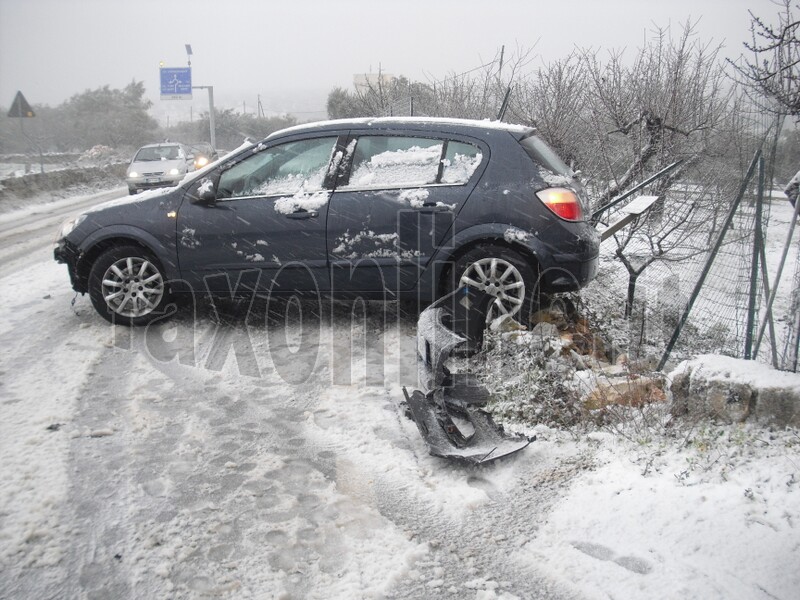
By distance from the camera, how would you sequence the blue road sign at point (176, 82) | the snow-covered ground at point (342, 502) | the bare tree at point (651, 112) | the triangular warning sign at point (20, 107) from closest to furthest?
1. the snow-covered ground at point (342, 502)
2. the bare tree at point (651, 112)
3. the triangular warning sign at point (20, 107)
4. the blue road sign at point (176, 82)

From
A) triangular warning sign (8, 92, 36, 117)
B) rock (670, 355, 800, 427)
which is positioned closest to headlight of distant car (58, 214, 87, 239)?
rock (670, 355, 800, 427)

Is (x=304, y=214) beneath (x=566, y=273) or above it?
above

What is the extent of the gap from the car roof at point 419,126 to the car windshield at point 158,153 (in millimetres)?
14168

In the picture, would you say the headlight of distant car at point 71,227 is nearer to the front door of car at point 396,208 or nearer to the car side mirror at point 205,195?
the car side mirror at point 205,195

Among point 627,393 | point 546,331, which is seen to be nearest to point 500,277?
point 546,331

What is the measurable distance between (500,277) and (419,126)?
1.42 metres

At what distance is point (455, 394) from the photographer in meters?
3.87

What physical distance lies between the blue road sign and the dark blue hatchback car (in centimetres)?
3445

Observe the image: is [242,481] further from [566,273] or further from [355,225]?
[566,273]

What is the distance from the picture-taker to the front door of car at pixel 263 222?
16.0ft

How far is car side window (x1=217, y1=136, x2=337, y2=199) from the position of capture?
498 cm

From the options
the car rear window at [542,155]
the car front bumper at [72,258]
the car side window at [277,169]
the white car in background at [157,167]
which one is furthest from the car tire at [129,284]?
the white car in background at [157,167]

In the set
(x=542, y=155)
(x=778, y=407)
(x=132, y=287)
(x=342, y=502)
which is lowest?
(x=342, y=502)

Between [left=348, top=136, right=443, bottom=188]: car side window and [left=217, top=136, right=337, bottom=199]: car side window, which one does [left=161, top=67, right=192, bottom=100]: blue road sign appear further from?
[left=348, top=136, right=443, bottom=188]: car side window
